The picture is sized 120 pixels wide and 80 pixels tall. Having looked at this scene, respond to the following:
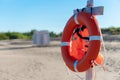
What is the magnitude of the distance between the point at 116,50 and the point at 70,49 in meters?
7.79

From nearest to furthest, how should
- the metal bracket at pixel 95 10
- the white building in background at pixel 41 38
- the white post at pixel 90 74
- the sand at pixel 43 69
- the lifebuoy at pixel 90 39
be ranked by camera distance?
1. the lifebuoy at pixel 90 39
2. the metal bracket at pixel 95 10
3. the white post at pixel 90 74
4. the sand at pixel 43 69
5. the white building in background at pixel 41 38

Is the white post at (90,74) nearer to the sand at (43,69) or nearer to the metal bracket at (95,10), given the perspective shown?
the metal bracket at (95,10)

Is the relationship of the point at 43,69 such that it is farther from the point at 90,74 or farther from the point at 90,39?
the point at 90,39

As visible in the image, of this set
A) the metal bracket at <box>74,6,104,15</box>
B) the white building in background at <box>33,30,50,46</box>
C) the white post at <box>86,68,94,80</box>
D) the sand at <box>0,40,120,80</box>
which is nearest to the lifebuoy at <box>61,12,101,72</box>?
the metal bracket at <box>74,6,104,15</box>

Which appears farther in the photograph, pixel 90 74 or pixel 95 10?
pixel 90 74

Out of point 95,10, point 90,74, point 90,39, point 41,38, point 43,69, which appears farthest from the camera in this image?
point 41,38

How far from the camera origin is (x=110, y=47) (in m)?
13.6

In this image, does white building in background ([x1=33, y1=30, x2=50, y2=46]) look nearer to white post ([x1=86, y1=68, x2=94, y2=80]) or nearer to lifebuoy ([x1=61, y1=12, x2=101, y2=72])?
lifebuoy ([x1=61, y1=12, x2=101, y2=72])

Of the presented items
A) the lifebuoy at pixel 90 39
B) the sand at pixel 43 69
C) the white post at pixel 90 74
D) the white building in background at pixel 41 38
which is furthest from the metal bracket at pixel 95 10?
the white building in background at pixel 41 38

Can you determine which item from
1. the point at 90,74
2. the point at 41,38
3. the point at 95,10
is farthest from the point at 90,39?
the point at 41,38

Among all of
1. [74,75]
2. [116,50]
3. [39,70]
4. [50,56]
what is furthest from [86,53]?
[116,50]

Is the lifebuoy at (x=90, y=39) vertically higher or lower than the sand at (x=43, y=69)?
higher

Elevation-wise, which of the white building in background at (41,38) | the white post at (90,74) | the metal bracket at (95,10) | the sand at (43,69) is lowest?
the sand at (43,69)

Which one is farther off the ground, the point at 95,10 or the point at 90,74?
the point at 95,10
